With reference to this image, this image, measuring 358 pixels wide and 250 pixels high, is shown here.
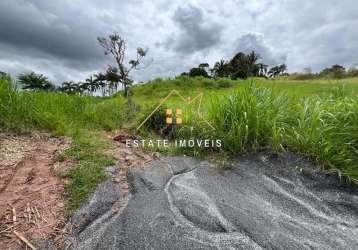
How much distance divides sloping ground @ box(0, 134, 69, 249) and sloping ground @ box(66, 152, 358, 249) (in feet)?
0.67

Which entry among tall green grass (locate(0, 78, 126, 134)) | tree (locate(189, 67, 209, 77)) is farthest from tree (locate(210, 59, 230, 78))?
tall green grass (locate(0, 78, 126, 134))

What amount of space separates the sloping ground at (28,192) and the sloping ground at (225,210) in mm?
203

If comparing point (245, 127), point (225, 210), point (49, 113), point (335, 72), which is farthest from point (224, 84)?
point (225, 210)

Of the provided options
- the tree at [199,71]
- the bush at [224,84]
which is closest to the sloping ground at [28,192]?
the bush at [224,84]

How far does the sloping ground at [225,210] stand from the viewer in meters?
1.75

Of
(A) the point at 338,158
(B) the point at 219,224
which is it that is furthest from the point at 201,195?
(A) the point at 338,158

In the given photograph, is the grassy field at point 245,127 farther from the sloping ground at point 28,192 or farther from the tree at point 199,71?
the tree at point 199,71

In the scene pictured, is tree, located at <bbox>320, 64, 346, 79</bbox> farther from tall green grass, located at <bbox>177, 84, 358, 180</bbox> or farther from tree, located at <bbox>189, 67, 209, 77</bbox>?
tall green grass, located at <bbox>177, 84, 358, 180</bbox>

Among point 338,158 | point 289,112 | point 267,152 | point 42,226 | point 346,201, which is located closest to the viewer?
point 42,226

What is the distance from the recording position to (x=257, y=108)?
2943 millimetres

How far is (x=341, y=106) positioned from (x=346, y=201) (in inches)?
53.1

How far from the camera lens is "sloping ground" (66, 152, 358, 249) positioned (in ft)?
5.75

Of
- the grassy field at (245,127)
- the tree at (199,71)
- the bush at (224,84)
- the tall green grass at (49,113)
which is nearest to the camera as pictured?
the grassy field at (245,127)

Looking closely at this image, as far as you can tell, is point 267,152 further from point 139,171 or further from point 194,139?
point 139,171
